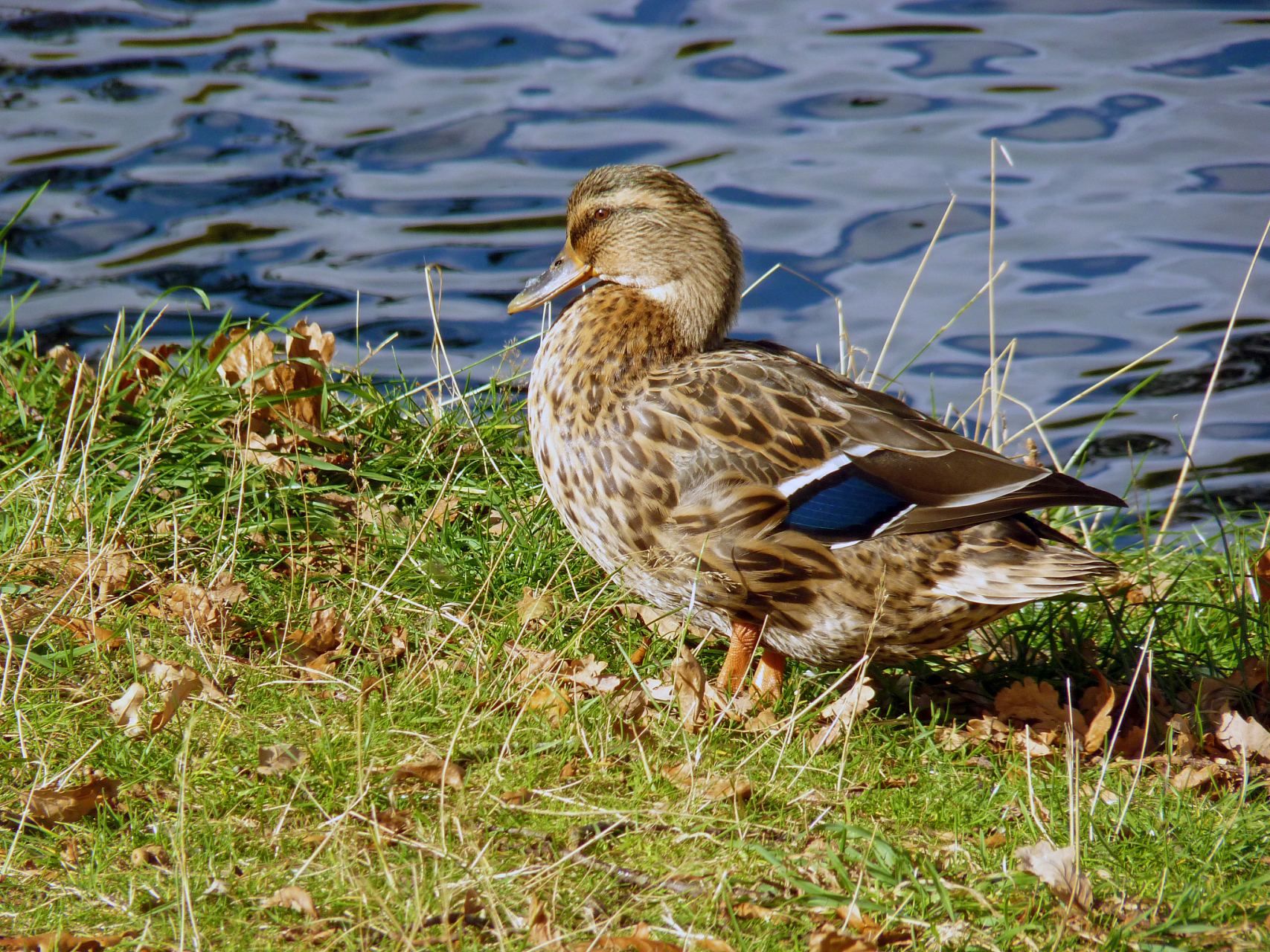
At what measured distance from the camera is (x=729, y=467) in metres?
3.69

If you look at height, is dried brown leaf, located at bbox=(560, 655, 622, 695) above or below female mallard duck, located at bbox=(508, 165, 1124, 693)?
below

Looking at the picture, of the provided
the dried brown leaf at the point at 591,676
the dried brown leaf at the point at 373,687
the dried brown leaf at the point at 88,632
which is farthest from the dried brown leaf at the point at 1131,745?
the dried brown leaf at the point at 88,632

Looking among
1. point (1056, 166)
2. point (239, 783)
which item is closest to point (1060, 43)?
point (1056, 166)

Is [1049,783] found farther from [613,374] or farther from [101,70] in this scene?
[101,70]

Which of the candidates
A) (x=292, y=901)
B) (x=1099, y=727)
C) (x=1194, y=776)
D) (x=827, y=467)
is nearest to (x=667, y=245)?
(x=827, y=467)

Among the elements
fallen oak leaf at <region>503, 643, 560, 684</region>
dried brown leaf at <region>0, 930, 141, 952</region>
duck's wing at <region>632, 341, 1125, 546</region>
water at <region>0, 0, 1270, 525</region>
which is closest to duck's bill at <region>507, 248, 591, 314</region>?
duck's wing at <region>632, 341, 1125, 546</region>

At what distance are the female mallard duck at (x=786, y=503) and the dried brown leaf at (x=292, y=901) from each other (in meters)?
1.41

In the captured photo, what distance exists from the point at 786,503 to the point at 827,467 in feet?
0.58

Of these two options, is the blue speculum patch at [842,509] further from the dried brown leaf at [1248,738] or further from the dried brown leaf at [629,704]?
the dried brown leaf at [1248,738]

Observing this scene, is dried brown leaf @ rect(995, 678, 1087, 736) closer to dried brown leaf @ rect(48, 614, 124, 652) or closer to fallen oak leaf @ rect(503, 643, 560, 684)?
fallen oak leaf @ rect(503, 643, 560, 684)

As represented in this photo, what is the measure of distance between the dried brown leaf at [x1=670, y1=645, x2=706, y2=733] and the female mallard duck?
18cm

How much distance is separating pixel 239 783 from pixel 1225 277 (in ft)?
26.1

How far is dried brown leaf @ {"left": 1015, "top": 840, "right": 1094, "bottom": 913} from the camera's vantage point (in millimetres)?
2812

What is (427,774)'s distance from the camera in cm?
327
